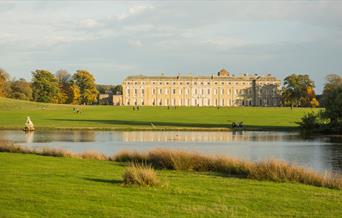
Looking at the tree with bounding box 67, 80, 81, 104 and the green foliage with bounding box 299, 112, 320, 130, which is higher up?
the tree with bounding box 67, 80, 81, 104

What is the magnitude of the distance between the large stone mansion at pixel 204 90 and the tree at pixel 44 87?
49184mm

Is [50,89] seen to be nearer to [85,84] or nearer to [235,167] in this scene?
[85,84]

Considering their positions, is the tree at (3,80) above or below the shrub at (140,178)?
above

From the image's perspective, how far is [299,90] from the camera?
12938 cm

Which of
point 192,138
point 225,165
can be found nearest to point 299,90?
point 192,138

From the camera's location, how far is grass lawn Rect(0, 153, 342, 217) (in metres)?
9.30

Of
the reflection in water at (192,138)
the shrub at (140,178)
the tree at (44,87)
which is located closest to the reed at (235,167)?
→ the shrub at (140,178)

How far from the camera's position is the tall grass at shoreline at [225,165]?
1353cm

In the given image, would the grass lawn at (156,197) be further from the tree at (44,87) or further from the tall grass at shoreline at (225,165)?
the tree at (44,87)

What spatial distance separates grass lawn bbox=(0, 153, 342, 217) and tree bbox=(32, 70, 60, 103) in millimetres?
102841

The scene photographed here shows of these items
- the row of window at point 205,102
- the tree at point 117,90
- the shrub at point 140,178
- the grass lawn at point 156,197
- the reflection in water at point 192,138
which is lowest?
the reflection in water at point 192,138

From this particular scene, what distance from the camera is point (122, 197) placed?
412 inches

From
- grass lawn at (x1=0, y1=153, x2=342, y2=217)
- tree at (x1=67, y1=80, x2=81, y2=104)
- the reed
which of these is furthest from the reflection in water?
tree at (x1=67, y1=80, x2=81, y2=104)

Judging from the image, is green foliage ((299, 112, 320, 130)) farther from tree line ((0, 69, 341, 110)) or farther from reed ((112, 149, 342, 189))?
tree line ((0, 69, 341, 110))
